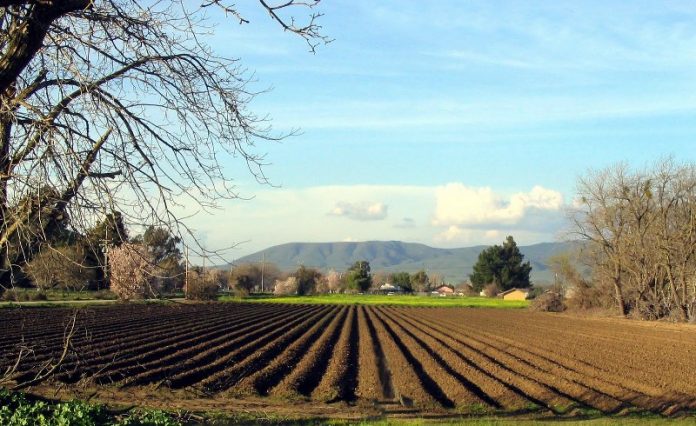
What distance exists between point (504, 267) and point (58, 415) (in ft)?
426

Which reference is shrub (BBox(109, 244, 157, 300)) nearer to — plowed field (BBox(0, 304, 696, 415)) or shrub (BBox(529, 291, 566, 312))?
plowed field (BBox(0, 304, 696, 415))

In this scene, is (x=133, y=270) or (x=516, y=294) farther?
(x=516, y=294)

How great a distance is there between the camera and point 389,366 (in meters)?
21.1

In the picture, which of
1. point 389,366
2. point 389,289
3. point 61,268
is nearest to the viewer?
point 61,268

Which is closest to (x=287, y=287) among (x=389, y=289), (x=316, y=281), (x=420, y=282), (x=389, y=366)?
(x=316, y=281)

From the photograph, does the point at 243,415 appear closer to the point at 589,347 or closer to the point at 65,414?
the point at 65,414

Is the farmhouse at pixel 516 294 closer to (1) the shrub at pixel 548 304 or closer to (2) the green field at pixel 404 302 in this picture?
(2) the green field at pixel 404 302

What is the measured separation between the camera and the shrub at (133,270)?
589 centimetres

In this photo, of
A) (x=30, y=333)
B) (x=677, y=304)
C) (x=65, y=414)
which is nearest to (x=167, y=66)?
(x=65, y=414)

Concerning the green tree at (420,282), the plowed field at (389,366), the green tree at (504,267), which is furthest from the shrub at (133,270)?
the green tree at (420,282)

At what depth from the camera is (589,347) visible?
93.6ft

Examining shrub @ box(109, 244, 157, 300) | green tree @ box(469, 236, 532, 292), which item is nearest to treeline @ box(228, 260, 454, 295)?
green tree @ box(469, 236, 532, 292)

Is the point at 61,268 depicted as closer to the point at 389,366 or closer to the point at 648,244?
the point at 389,366

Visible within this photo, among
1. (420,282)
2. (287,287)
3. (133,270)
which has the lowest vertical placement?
(287,287)
